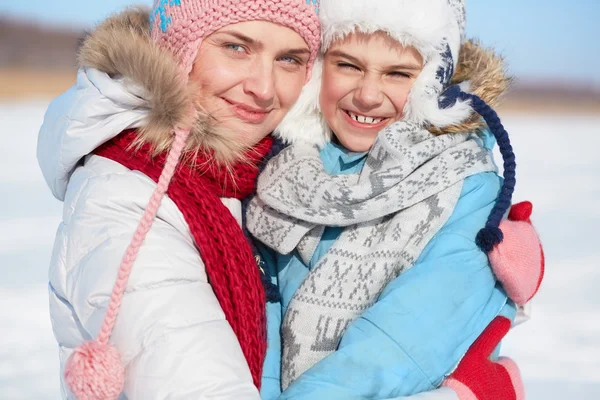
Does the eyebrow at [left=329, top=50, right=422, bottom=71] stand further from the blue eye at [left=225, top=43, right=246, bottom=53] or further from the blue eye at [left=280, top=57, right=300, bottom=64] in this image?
the blue eye at [left=225, top=43, right=246, bottom=53]

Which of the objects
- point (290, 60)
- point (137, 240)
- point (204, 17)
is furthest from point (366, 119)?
point (137, 240)

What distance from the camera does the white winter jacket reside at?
1281 mm

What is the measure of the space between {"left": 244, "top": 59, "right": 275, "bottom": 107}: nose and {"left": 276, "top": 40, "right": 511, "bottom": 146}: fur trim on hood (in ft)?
0.67

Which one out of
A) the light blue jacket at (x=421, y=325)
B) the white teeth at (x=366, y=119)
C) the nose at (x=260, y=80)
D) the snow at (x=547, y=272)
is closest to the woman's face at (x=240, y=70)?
the nose at (x=260, y=80)

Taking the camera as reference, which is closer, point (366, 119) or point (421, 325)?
point (421, 325)

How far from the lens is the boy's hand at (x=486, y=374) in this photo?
5.08ft

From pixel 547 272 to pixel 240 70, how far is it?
105 inches

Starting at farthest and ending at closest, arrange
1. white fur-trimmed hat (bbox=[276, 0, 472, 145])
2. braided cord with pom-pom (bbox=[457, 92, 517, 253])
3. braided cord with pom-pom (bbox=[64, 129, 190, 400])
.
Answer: white fur-trimmed hat (bbox=[276, 0, 472, 145]) → braided cord with pom-pom (bbox=[457, 92, 517, 253]) → braided cord with pom-pom (bbox=[64, 129, 190, 400])

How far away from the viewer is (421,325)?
1517 millimetres

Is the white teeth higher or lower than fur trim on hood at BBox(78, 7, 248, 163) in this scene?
lower

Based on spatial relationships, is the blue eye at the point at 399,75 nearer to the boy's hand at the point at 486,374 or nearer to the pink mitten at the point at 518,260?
the pink mitten at the point at 518,260

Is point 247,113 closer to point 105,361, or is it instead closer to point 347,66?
point 347,66

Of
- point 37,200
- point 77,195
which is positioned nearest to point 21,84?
point 37,200

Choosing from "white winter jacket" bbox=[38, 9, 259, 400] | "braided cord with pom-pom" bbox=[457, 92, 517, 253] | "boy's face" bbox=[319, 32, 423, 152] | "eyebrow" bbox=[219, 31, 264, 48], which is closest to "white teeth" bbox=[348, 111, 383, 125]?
"boy's face" bbox=[319, 32, 423, 152]
